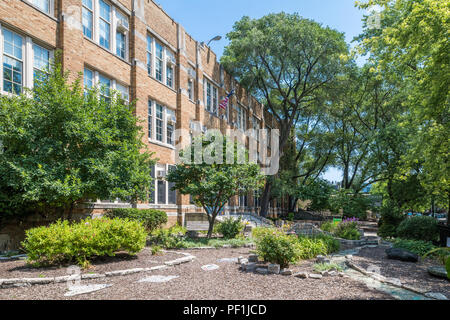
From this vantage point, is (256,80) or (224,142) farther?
(256,80)

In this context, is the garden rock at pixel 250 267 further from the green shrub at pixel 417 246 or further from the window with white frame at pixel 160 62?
the window with white frame at pixel 160 62

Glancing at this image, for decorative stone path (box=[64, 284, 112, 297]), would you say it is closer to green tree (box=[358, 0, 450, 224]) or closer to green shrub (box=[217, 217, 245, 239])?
green shrub (box=[217, 217, 245, 239])

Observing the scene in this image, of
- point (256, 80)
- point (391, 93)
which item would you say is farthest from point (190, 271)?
point (391, 93)

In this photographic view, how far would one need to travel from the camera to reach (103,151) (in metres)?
10.4

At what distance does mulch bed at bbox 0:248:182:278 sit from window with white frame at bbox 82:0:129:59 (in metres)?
10.00

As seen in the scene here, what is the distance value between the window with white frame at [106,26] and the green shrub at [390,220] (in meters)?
16.2

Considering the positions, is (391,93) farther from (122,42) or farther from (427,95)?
(122,42)

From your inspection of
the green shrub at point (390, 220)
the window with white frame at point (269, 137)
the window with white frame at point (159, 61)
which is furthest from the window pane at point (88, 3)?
the window with white frame at point (269, 137)

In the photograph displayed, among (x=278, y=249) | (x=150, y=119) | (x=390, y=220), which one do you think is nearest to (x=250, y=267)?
(x=278, y=249)

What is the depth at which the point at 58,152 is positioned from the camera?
31.9 ft

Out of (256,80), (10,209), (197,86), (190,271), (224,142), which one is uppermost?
(256,80)

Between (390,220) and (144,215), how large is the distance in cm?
1315

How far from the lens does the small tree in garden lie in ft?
44.5

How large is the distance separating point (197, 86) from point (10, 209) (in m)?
15.2
